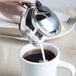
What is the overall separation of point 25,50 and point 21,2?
4.8 inches

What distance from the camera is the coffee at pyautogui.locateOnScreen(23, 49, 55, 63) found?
36 centimetres

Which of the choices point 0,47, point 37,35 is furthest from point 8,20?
point 37,35

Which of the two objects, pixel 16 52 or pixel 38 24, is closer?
pixel 38 24

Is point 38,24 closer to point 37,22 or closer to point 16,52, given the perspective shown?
point 37,22

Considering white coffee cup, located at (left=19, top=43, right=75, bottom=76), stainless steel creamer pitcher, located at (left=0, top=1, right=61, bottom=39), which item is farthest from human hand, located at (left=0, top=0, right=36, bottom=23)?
white coffee cup, located at (left=19, top=43, right=75, bottom=76)

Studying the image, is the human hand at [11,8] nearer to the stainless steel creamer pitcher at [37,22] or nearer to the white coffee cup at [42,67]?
the stainless steel creamer pitcher at [37,22]

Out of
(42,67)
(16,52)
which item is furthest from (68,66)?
(16,52)

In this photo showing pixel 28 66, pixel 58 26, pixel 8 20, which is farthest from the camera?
pixel 8 20

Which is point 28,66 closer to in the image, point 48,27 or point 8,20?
point 48,27

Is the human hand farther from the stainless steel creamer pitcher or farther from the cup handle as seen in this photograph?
the cup handle

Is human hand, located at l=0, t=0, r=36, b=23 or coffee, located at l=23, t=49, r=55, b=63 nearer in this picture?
coffee, located at l=23, t=49, r=55, b=63

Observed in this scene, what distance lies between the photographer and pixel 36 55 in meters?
0.37

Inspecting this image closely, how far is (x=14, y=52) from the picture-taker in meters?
0.50

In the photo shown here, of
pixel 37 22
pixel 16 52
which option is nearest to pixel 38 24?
pixel 37 22
